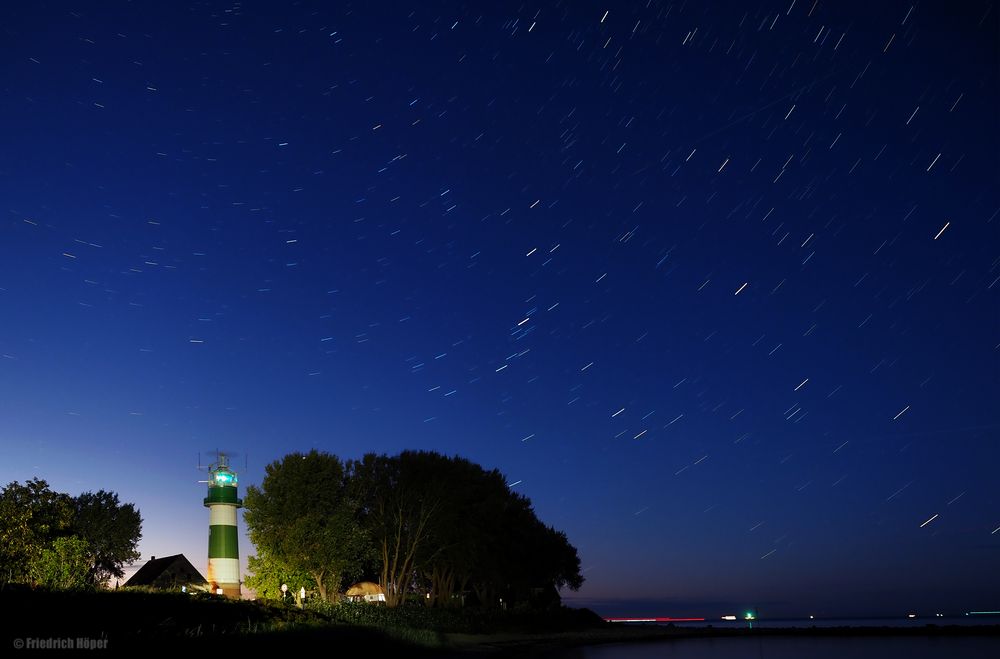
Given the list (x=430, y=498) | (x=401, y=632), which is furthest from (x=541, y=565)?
(x=401, y=632)

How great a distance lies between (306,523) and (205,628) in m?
28.6

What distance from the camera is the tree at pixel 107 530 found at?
71.8 meters

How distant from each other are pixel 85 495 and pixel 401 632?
171ft

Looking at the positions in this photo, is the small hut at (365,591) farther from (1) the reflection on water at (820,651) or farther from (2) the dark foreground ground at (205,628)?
(2) the dark foreground ground at (205,628)

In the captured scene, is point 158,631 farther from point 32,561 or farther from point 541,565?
point 541,565

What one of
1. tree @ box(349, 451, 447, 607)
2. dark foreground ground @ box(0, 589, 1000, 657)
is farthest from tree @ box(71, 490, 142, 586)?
dark foreground ground @ box(0, 589, 1000, 657)

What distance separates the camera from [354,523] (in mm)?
52906

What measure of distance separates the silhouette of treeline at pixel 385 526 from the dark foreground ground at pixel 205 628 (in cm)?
728

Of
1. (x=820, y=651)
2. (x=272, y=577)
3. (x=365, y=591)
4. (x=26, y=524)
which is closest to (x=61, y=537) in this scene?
(x=26, y=524)

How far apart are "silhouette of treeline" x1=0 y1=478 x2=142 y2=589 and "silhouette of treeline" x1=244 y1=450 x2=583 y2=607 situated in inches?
463

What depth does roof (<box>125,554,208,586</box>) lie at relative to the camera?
3280 inches

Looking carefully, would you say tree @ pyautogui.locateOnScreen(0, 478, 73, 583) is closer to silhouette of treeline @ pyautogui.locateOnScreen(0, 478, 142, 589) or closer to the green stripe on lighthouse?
silhouette of treeline @ pyautogui.locateOnScreen(0, 478, 142, 589)

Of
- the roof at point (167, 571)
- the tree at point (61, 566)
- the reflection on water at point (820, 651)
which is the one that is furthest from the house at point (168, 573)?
the reflection on water at point (820, 651)

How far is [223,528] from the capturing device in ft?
216
